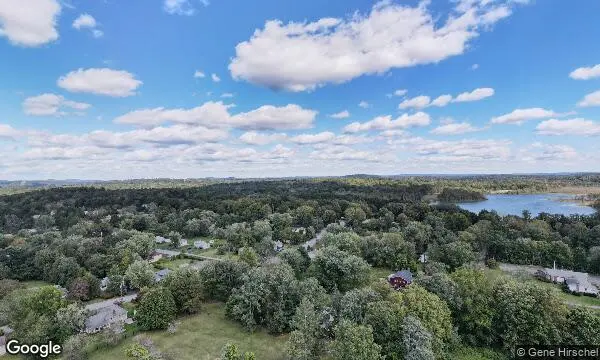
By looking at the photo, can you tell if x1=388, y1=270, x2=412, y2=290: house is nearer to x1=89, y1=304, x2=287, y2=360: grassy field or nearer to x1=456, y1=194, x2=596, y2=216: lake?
x1=89, y1=304, x2=287, y2=360: grassy field

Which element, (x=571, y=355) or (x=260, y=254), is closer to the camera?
(x=571, y=355)

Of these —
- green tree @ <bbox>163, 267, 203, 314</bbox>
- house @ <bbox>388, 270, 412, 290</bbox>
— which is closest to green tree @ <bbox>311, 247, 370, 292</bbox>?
house @ <bbox>388, 270, 412, 290</bbox>

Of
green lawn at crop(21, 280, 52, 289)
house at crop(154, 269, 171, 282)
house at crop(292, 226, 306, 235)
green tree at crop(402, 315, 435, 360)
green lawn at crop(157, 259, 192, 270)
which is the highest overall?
green tree at crop(402, 315, 435, 360)

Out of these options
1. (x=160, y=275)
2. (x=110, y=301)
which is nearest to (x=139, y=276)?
(x=110, y=301)

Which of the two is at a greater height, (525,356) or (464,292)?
(464,292)

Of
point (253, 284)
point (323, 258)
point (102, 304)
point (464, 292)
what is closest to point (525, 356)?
point (464, 292)

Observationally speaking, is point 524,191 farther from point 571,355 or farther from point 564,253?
point 571,355
